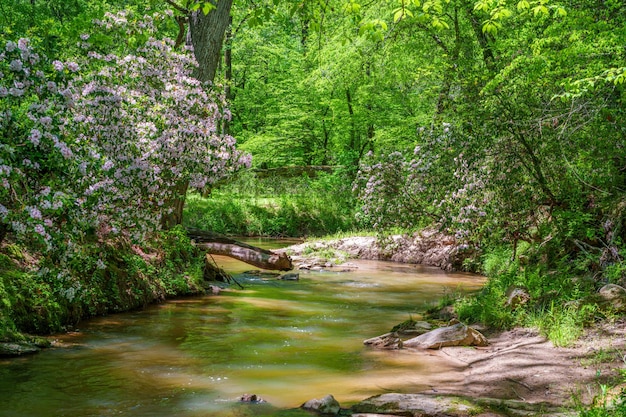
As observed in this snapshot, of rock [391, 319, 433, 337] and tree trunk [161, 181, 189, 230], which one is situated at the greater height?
tree trunk [161, 181, 189, 230]

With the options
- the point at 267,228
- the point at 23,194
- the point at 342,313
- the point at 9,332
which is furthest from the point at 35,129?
the point at 267,228

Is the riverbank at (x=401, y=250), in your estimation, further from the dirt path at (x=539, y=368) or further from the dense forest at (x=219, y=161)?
the dirt path at (x=539, y=368)

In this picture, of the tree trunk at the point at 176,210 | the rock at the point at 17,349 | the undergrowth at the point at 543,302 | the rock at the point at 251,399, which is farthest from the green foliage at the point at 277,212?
the rock at the point at 251,399

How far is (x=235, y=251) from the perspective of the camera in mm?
15359

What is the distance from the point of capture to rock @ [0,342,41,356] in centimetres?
774

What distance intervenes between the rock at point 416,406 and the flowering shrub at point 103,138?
10.8ft

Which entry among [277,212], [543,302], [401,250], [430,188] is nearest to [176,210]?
[430,188]

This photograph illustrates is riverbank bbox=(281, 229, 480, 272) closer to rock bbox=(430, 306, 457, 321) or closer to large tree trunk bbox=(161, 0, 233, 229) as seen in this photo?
rock bbox=(430, 306, 457, 321)

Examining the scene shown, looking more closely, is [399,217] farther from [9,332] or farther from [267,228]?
[267,228]

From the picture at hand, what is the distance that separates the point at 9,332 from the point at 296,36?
36.4m

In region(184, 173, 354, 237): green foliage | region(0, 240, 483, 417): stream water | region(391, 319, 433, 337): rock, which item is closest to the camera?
region(0, 240, 483, 417): stream water

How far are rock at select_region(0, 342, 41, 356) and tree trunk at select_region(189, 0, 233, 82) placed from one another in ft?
26.3

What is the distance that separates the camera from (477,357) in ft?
26.2

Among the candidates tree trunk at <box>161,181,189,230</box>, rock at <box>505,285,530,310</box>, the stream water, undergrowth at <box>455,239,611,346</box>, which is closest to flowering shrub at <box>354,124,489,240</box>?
undergrowth at <box>455,239,611,346</box>
